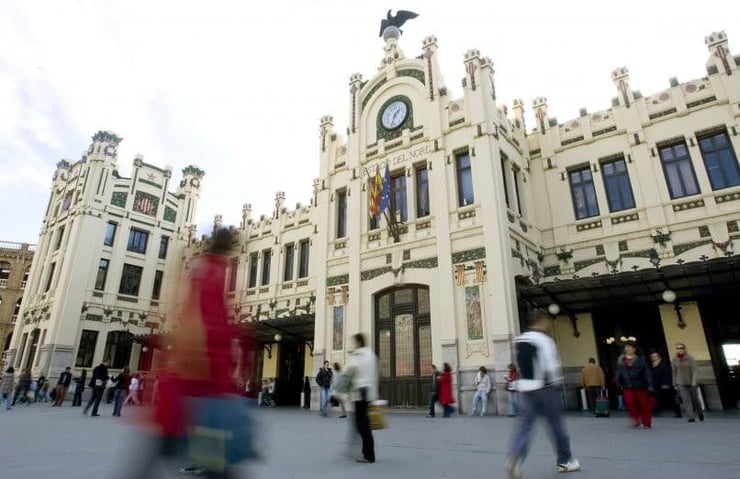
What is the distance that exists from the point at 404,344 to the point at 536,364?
1176 centimetres

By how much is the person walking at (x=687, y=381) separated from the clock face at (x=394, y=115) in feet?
43.5

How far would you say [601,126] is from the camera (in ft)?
57.2

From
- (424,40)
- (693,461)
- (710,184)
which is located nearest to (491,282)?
(710,184)

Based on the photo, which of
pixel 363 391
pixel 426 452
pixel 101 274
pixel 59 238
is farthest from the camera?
pixel 59 238

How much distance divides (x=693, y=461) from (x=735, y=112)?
1415 centimetres

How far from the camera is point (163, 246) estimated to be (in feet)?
112

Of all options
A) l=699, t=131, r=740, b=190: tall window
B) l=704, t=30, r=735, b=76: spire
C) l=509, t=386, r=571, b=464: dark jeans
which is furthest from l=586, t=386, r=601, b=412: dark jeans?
l=704, t=30, r=735, b=76: spire

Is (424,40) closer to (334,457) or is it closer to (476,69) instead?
(476,69)

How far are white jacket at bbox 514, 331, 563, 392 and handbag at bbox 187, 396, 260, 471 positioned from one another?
3164 mm

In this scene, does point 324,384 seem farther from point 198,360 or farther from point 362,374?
point 198,360

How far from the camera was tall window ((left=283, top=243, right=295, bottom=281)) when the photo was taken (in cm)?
2466

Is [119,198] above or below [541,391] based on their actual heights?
above

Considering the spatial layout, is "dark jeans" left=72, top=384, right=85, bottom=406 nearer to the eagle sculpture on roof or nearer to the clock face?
the clock face

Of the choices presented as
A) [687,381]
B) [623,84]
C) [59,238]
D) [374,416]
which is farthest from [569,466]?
[59,238]
